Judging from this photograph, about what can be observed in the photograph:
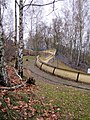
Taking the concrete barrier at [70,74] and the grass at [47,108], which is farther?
the concrete barrier at [70,74]

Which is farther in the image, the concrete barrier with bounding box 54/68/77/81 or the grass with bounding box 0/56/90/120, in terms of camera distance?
the concrete barrier with bounding box 54/68/77/81

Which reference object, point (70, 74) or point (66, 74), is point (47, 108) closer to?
point (70, 74)

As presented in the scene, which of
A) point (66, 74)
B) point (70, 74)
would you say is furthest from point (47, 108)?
point (66, 74)

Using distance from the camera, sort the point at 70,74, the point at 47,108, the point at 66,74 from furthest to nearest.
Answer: the point at 66,74
the point at 70,74
the point at 47,108

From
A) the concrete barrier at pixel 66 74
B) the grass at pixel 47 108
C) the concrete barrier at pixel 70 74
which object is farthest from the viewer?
the concrete barrier at pixel 66 74

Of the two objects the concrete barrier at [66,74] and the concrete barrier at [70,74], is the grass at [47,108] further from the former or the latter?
the concrete barrier at [66,74]

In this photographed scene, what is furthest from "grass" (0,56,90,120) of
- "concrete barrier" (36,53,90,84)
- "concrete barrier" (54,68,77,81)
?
"concrete barrier" (54,68,77,81)

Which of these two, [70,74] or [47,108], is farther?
[70,74]

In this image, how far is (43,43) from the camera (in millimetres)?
67875

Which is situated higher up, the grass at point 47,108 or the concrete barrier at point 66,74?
the grass at point 47,108

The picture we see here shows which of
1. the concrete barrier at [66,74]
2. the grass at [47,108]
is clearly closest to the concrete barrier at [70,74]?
the concrete barrier at [66,74]

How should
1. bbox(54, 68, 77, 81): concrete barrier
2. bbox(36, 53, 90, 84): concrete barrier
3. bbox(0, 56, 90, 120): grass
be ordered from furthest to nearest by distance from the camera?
bbox(54, 68, 77, 81): concrete barrier
bbox(36, 53, 90, 84): concrete barrier
bbox(0, 56, 90, 120): grass

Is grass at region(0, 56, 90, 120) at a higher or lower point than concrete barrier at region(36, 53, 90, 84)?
higher

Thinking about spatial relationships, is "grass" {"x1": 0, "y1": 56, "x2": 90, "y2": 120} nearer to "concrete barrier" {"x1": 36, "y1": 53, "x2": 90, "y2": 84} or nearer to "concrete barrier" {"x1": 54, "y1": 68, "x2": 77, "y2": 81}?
"concrete barrier" {"x1": 36, "y1": 53, "x2": 90, "y2": 84}
